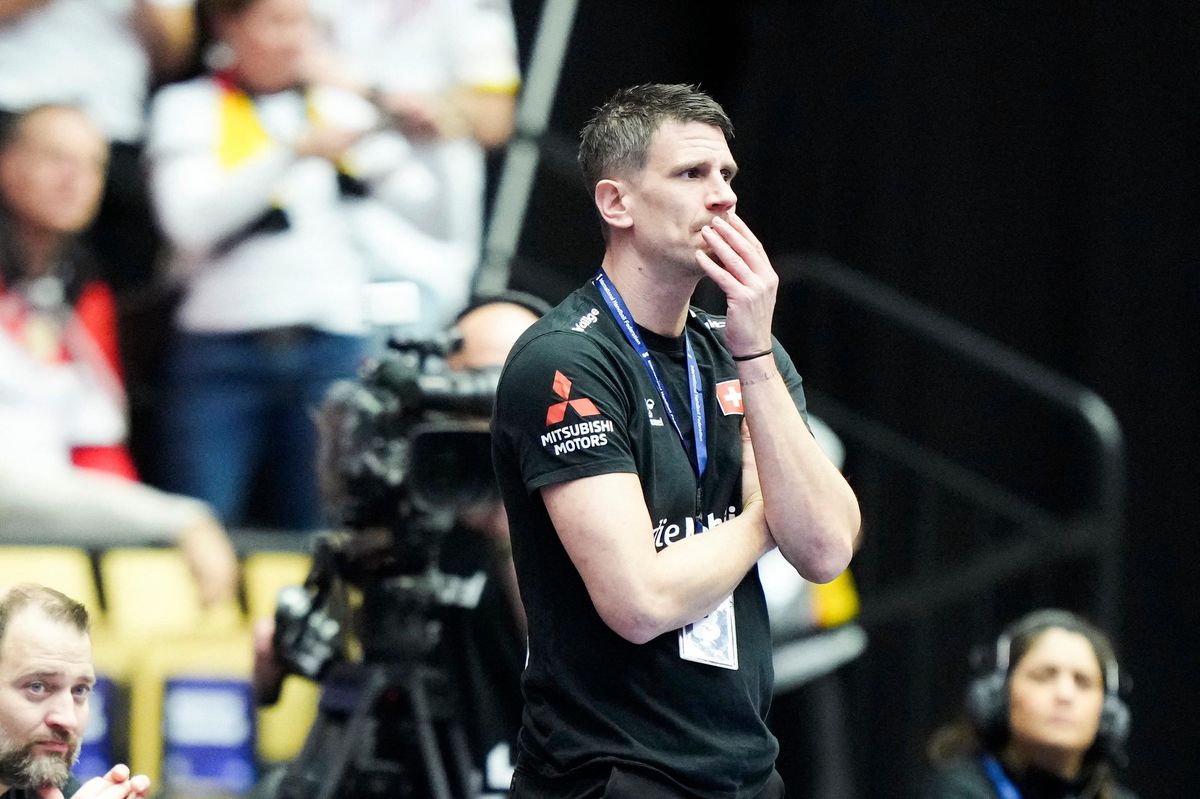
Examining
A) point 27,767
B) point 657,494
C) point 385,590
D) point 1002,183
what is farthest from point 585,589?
point 1002,183

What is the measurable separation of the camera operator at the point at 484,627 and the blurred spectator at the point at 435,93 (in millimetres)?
2039

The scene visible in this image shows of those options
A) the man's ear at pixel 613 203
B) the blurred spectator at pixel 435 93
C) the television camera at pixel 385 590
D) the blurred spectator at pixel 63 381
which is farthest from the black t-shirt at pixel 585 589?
the blurred spectator at pixel 435 93

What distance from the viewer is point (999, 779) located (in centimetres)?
412

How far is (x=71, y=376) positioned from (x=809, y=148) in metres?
3.74

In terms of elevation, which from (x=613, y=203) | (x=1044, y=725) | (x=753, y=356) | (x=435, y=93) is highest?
(x=435, y=93)

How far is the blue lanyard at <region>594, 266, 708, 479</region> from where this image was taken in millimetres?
2525

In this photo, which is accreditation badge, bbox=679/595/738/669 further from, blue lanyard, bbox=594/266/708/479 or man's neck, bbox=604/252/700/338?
man's neck, bbox=604/252/700/338

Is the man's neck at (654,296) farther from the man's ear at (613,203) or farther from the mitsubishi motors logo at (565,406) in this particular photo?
the mitsubishi motors logo at (565,406)

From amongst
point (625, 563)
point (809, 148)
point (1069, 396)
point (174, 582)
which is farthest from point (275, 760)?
point (809, 148)

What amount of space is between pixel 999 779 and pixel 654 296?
210 centimetres

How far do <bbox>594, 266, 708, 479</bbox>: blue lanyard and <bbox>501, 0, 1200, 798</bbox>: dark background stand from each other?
4140mm

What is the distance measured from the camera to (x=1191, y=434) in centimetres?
693

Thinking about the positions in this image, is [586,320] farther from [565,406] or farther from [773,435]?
[773,435]

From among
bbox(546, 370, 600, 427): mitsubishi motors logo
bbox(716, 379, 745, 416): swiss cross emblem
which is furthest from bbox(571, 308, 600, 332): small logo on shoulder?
bbox(716, 379, 745, 416): swiss cross emblem
